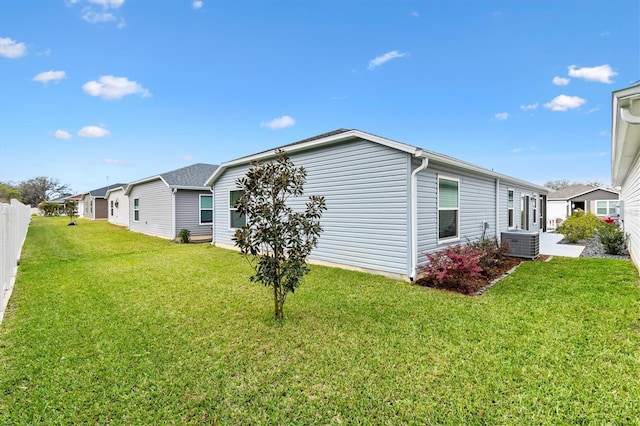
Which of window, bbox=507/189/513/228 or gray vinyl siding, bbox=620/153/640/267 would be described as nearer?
gray vinyl siding, bbox=620/153/640/267

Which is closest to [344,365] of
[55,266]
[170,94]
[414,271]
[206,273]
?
[414,271]

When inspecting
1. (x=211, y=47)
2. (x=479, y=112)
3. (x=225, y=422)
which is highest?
(x=211, y=47)

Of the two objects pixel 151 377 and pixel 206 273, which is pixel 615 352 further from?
pixel 206 273

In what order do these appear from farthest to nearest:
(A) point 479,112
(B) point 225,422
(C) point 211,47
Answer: (A) point 479,112 → (C) point 211,47 → (B) point 225,422

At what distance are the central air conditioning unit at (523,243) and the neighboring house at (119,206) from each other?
24.2m

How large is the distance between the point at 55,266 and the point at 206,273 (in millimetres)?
4478

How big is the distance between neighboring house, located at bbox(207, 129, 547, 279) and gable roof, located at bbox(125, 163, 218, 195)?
22.4 ft

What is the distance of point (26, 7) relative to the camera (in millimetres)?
8445

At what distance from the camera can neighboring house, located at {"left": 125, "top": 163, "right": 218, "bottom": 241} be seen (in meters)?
14.9

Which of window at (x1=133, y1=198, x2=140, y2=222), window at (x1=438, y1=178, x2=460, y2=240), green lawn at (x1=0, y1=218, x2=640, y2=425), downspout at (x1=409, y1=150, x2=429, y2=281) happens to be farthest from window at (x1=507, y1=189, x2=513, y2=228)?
window at (x1=133, y1=198, x2=140, y2=222)

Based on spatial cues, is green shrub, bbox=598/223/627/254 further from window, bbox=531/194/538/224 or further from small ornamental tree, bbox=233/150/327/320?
small ornamental tree, bbox=233/150/327/320

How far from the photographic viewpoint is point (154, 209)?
16.8 metres

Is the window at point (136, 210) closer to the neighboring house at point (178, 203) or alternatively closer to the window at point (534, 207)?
the neighboring house at point (178, 203)

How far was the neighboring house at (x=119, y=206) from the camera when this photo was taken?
925 inches
